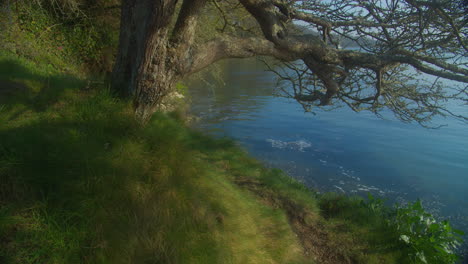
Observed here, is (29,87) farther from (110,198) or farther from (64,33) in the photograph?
(64,33)

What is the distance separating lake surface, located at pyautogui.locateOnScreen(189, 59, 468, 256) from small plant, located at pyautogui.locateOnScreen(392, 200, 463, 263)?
7.23ft

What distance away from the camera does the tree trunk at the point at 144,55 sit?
9.07ft

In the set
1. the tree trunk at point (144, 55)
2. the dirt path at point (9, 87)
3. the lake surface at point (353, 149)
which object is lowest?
the lake surface at point (353, 149)

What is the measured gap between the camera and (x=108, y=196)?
6.55 ft

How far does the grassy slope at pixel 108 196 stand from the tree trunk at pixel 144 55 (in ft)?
0.74

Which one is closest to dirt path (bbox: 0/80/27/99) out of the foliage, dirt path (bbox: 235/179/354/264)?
the foliage

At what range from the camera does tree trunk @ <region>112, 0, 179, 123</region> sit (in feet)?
9.07

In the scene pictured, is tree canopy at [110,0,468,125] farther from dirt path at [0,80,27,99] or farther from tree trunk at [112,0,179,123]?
dirt path at [0,80,27,99]

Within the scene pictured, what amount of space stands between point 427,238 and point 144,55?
473 centimetres

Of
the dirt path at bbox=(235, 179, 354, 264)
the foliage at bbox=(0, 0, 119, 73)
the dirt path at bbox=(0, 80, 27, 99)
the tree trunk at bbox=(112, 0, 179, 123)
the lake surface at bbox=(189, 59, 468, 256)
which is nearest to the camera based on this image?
the tree trunk at bbox=(112, 0, 179, 123)

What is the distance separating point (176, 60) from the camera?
3141 millimetres

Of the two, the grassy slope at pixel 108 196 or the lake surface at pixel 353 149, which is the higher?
the grassy slope at pixel 108 196

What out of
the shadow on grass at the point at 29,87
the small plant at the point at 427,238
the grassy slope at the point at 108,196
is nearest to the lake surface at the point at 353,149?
the small plant at the point at 427,238

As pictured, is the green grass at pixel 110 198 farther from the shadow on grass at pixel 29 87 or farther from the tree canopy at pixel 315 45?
the tree canopy at pixel 315 45
